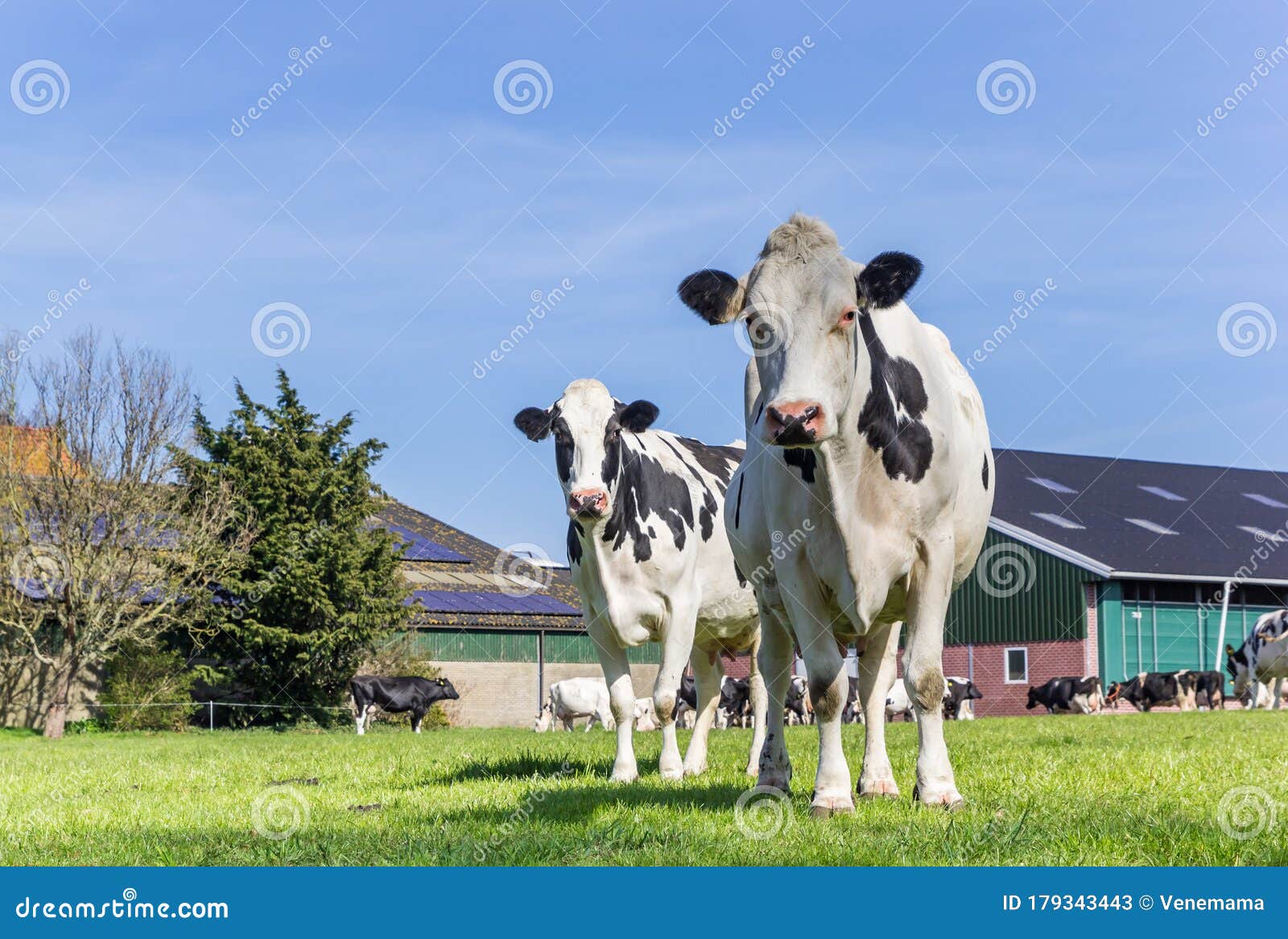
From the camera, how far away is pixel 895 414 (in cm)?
665

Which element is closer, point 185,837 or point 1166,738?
point 185,837

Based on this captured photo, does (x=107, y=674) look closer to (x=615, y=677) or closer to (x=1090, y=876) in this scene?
(x=615, y=677)

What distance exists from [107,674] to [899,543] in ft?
103

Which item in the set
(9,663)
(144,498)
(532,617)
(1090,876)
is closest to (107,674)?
(9,663)

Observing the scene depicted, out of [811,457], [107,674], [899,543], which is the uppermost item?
[811,457]

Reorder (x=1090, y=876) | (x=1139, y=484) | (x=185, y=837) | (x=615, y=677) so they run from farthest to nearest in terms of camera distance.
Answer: (x=1139, y=484) → (x=615, y=677) → (x=185, y=837) → (x=1090, y=876)

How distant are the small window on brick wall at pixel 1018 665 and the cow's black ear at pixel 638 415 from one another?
33.5m

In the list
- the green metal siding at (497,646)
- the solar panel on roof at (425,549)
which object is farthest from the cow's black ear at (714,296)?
the solar panel on roof at (425,549)

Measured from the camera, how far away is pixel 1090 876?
4.41 meters

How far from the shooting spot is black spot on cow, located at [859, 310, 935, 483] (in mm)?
6547

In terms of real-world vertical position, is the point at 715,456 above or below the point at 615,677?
above

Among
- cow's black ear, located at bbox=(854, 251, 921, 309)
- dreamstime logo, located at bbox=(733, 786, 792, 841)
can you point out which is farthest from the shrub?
cow's black ear, located at bbox=(854, 251, 921, 309)
